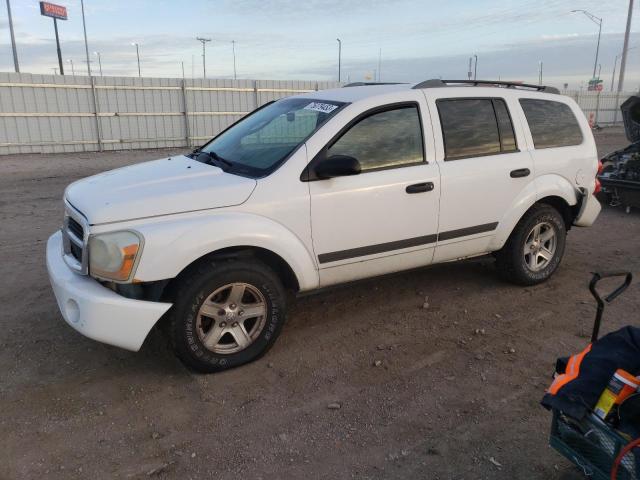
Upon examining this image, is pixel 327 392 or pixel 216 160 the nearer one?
pixel 327 392

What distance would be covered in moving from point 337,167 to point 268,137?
858 millimetres

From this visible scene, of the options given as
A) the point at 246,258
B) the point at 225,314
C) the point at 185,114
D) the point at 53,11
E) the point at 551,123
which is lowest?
the point at 185,114

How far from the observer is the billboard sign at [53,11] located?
36594 millimetres

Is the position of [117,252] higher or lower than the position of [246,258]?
higher

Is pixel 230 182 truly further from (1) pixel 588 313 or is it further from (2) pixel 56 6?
(2) pixel 56 6

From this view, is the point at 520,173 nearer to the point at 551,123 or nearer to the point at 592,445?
the point at 551,123

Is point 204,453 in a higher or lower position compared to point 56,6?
lower

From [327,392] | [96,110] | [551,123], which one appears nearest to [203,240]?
[327,392]

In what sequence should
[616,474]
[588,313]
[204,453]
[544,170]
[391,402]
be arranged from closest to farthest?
[616,474] < [204,453] < [391,402] < [588,313] < [544,170]

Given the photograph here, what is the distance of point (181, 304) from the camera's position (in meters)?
3.29

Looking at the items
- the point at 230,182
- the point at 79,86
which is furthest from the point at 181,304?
the point at 79,86

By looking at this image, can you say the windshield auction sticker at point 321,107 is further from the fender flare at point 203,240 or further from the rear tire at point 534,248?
the rear tire at point 534,248

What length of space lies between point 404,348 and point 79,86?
17277 mm

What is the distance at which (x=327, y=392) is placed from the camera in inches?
132
